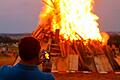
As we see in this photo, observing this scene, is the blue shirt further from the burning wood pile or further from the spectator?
the burning wood pile

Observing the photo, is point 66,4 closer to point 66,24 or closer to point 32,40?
point 66,24

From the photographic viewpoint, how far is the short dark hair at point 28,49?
5117mm

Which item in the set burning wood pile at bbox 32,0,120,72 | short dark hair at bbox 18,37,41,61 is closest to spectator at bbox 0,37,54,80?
short dark hair at bbox 18,37,41,61

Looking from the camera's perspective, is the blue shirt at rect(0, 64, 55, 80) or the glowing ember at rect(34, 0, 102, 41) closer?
the blue shirt at rect(0, 64, 55, 80)

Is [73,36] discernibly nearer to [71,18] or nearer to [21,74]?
[71,18]

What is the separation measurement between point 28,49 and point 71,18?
23407 mm

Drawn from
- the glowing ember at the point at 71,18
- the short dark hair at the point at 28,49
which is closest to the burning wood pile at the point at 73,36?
the glowing ember at the point at 71,18

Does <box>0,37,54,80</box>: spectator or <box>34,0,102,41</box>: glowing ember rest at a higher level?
<box>34,0,102,41</box>: glowing ember

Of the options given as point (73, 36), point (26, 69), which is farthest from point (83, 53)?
point (26, 69)

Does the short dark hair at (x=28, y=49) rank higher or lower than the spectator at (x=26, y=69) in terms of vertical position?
higher

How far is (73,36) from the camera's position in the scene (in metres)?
27.9

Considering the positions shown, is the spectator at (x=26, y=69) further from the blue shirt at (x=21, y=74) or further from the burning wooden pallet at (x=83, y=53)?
the burning wooden pallet at (x=83, y=53)

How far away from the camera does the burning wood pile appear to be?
2656 centimetres

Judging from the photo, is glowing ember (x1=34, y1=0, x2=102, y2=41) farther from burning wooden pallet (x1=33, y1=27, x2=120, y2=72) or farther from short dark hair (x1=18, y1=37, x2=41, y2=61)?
short dark hair (x1=18, y1=37, x2=41, y2=61)
